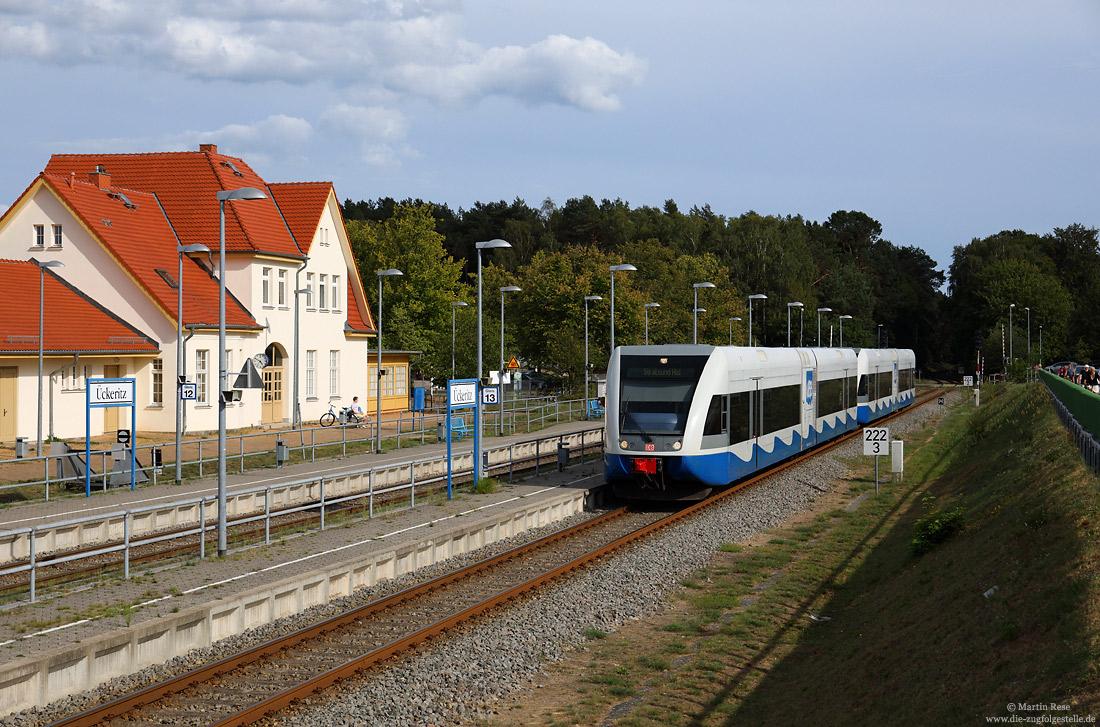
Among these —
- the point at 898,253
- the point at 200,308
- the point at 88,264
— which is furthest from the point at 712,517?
the point at 898,253

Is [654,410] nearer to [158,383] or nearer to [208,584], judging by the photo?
[208,584]

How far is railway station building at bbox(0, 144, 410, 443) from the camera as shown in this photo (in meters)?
35.2

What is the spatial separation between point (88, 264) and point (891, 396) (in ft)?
115

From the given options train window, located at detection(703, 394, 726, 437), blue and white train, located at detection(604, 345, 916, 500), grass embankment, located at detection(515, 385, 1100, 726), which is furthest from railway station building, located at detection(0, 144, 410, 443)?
grass embankment, located at detection(515, 385, 1100, 726)

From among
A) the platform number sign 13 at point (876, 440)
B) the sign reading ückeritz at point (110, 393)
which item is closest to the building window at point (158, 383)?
the sign reading ückeritz at point (110, 393)

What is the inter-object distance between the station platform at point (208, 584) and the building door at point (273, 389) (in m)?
18.5

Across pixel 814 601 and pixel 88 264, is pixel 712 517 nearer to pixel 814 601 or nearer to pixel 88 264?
pixel 814 601

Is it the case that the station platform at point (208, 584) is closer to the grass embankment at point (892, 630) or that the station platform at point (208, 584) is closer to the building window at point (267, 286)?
the grass embankment at point (892, 630)

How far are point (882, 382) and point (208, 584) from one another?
1480 inches

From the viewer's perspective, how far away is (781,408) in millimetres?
27188

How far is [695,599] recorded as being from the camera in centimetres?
1512

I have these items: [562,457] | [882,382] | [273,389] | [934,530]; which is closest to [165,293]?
[273,389]

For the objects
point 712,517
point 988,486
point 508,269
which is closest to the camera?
point 988,486

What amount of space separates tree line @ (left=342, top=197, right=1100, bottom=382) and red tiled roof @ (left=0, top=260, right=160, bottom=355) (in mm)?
20831
